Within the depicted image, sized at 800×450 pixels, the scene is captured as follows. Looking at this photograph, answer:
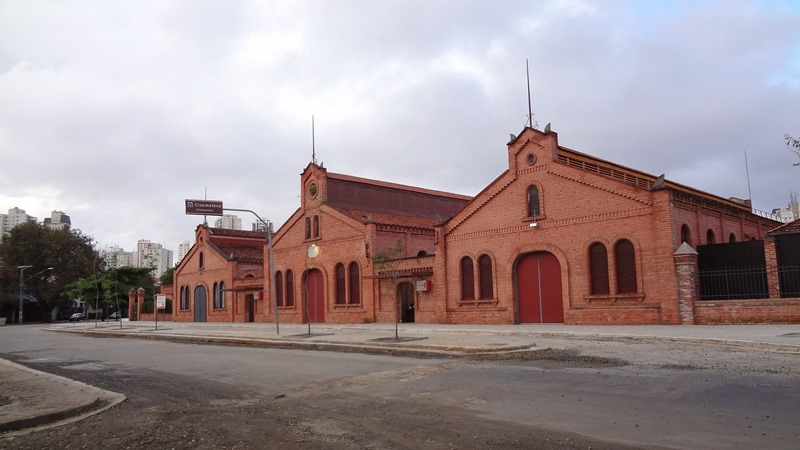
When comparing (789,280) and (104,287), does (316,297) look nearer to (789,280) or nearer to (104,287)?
(104,287)

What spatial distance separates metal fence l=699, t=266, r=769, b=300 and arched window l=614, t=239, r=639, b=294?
8.39 feet

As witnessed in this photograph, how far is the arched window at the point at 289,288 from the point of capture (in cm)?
4050

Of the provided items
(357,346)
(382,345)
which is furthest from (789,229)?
(357,346)

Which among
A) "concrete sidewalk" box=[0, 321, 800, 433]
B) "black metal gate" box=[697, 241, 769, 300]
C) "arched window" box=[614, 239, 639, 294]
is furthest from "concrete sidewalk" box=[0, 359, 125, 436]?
"black metal gate" box=[697, 241, 769, 300]

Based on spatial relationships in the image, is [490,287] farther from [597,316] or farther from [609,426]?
[609,426]

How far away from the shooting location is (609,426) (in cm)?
689

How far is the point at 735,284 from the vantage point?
22781 millimetres

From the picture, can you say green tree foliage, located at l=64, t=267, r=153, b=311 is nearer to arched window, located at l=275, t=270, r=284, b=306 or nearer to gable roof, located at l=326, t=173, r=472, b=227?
arched window, located at l=275, t=270, r=284, b=306

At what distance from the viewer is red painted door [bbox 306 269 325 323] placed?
38.1 meters

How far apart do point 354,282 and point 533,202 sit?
1303cm

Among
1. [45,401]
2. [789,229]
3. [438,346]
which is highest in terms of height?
[789,229]

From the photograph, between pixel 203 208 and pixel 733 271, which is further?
pixel 203 208

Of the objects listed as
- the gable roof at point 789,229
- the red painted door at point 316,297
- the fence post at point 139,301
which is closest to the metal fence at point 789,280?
the gable roof at point 789,229

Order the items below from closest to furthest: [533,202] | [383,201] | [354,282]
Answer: [533,202] < [354,282] < [383,201]
